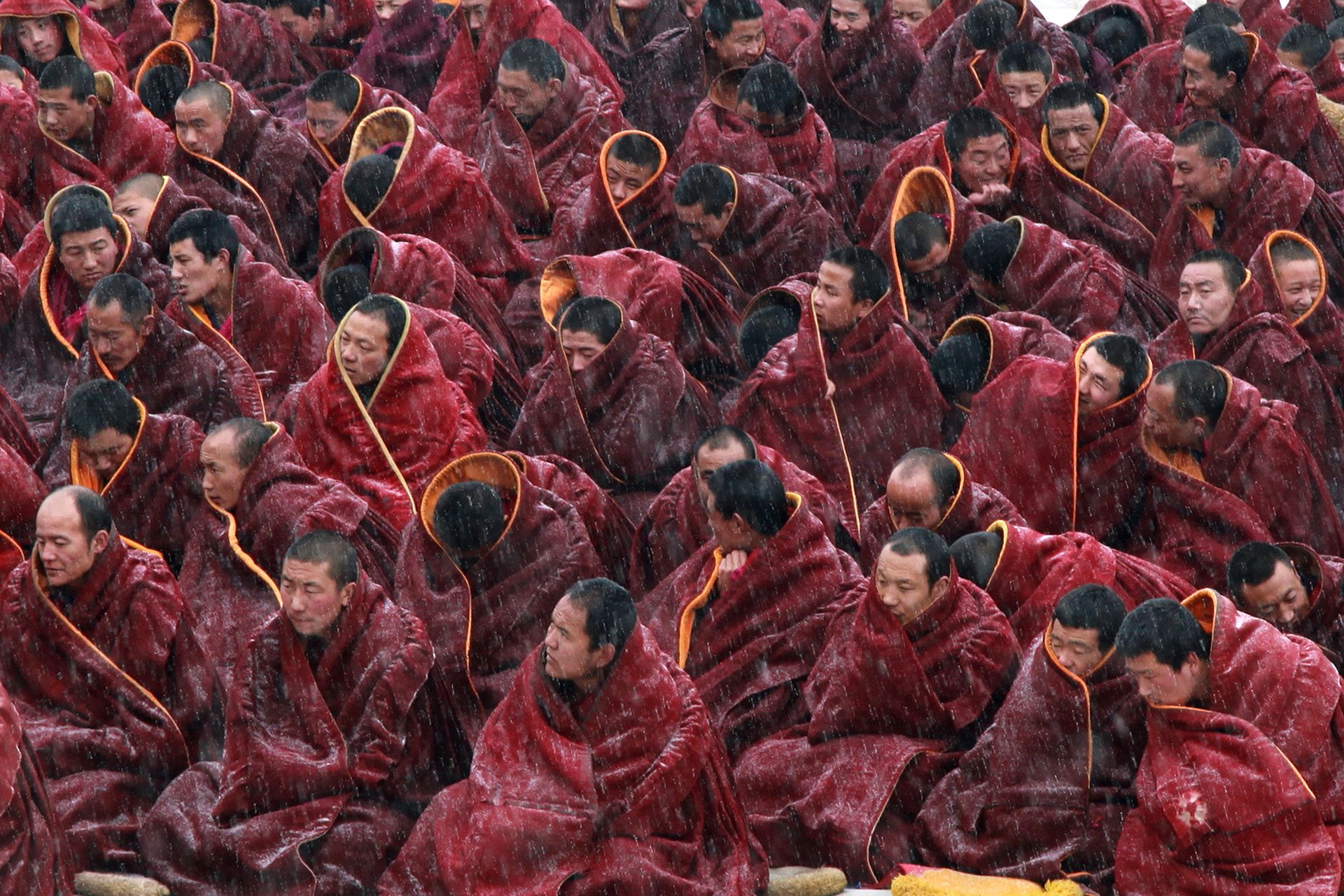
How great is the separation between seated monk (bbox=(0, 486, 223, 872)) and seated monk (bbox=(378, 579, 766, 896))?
993 millimetres

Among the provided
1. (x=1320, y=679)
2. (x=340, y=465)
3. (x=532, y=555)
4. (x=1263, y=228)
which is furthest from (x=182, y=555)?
(x=1263, y=228)

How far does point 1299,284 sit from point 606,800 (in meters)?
3.93

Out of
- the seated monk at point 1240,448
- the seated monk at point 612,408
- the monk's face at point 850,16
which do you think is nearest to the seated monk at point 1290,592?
the seated monk at point 1240,448

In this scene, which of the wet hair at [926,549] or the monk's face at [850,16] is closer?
the wet hair at [926,549]

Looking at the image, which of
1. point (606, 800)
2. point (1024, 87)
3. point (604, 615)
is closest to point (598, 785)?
point (606, 800)

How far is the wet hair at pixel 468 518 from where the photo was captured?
8406 mm

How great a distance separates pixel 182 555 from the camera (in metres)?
9.06

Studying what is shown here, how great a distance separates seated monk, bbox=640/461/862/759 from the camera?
8.33 m

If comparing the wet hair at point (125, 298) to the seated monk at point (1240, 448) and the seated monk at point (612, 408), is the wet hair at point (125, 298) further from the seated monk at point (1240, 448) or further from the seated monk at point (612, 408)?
the seated monk at point (1240, 448)

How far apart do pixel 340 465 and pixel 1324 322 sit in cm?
366

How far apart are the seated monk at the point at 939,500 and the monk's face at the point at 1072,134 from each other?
263 cm

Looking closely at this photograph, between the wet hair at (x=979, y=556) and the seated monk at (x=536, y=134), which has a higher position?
the wet hair at (x=979, y=556)

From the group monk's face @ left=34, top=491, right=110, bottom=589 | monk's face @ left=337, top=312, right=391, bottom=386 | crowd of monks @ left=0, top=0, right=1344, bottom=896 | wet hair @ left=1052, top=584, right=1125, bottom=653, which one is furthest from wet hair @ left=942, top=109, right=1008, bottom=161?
monk's face @ left=34, top=491, right=110, bottom=589

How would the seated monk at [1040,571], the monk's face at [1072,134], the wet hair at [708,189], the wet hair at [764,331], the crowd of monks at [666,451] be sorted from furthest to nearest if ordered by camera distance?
the monk's face at [1072,134] < the wet hair at [708,189] < the wet hair at [764,331] < the seated monk at [1040,571] < the crowd of monks at [666,451]
